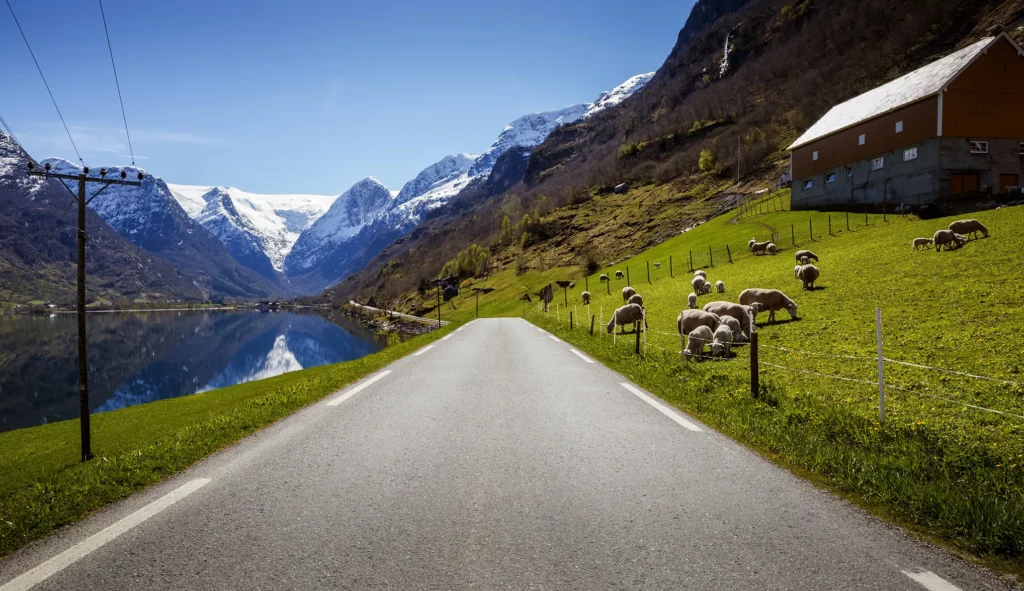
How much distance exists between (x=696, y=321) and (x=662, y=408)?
26.5 ft

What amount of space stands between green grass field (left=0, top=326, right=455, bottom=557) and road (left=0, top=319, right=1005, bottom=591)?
0.37 m

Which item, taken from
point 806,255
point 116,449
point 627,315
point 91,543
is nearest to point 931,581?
point 91,543

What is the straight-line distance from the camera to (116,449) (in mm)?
15180

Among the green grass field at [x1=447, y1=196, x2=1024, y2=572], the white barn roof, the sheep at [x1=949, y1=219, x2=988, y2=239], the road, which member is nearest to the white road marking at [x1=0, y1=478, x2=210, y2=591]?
the road

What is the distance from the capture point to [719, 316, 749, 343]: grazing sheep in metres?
16.7

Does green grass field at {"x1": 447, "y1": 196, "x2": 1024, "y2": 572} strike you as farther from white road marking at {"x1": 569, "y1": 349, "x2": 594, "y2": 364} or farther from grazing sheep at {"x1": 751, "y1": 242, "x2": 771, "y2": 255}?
grazing sheep at {"x1": 751, "y1": 242, "x2": 771, "y2": 255}

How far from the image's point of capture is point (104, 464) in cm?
688

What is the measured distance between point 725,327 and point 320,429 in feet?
40.5

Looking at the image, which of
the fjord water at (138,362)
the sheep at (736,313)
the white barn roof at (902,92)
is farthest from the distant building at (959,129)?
the fjord water at (138,362)

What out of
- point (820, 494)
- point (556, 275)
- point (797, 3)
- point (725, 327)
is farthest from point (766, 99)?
point (820, 494)

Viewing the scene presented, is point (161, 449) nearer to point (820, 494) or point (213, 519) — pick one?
point (213, 519)

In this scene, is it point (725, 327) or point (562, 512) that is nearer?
point (562, 512)

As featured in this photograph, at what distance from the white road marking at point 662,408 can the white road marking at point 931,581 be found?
4179 millimetres

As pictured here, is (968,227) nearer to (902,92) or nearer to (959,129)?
(959,129)
